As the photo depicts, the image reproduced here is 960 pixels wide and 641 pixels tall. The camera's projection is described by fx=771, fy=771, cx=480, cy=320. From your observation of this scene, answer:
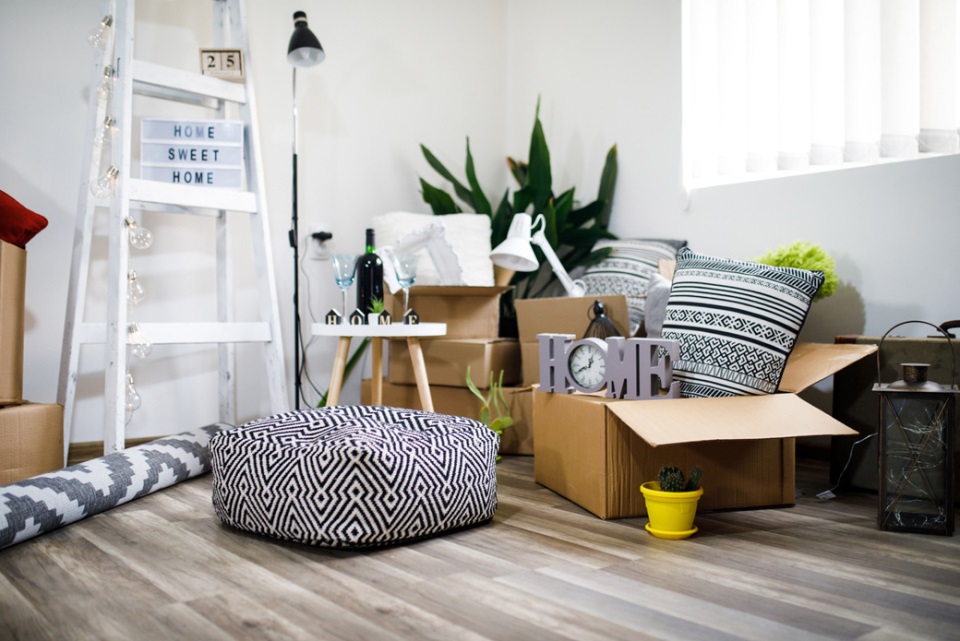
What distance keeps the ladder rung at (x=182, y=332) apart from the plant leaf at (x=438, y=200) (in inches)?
39.7

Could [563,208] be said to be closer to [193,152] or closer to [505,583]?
[193,152]

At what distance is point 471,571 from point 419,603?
0.59 feet

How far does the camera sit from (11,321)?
2.07 metres

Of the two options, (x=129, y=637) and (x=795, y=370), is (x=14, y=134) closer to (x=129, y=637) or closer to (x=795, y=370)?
(x=129, y=637)

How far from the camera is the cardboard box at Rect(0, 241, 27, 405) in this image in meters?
2.05

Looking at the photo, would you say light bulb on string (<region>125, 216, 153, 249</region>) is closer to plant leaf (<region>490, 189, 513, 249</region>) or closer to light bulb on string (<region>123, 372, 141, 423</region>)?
light bulb on string (<region>123, 372, 141, 423</region>)

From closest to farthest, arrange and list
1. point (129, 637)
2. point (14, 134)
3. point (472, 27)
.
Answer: point (129, 637), point (14, 134), point (472, 27)

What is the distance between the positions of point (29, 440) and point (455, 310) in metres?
1.39

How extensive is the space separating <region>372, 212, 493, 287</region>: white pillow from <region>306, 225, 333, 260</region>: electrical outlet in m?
0.28

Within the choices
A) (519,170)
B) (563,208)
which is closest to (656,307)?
(563,208)

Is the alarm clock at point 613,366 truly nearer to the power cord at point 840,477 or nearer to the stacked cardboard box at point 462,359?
the power cord at point 840,477

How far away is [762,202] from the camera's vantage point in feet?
8.91

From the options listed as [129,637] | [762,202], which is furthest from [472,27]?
[129,637]

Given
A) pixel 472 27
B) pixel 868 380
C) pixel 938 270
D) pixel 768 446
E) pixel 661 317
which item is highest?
pixel 472 27
